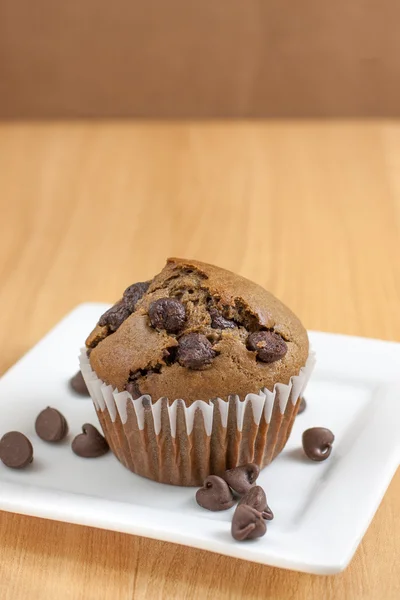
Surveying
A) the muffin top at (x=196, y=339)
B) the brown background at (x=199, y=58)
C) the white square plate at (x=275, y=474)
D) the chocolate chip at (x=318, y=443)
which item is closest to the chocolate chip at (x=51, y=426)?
the white square plate at (x=275, y=474)

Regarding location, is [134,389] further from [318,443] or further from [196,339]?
[318,443]

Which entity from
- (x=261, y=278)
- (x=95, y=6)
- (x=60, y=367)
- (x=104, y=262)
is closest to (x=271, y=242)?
(x=261, y=278)

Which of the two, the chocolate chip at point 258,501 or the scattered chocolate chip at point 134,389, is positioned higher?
the scattered chocolate chip at point 134,389

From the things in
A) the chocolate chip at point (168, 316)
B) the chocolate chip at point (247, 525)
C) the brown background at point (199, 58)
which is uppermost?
the brown background at point (199, 58)

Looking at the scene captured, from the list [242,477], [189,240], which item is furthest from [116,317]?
[189,240]

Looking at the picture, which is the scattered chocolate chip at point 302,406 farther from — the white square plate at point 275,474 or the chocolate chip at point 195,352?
the chocolate chip at point 195,352

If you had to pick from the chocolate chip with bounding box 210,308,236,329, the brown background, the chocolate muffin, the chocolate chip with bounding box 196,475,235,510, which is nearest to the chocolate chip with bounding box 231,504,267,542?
the chocolate chip with bounding box 196,475,235,510
